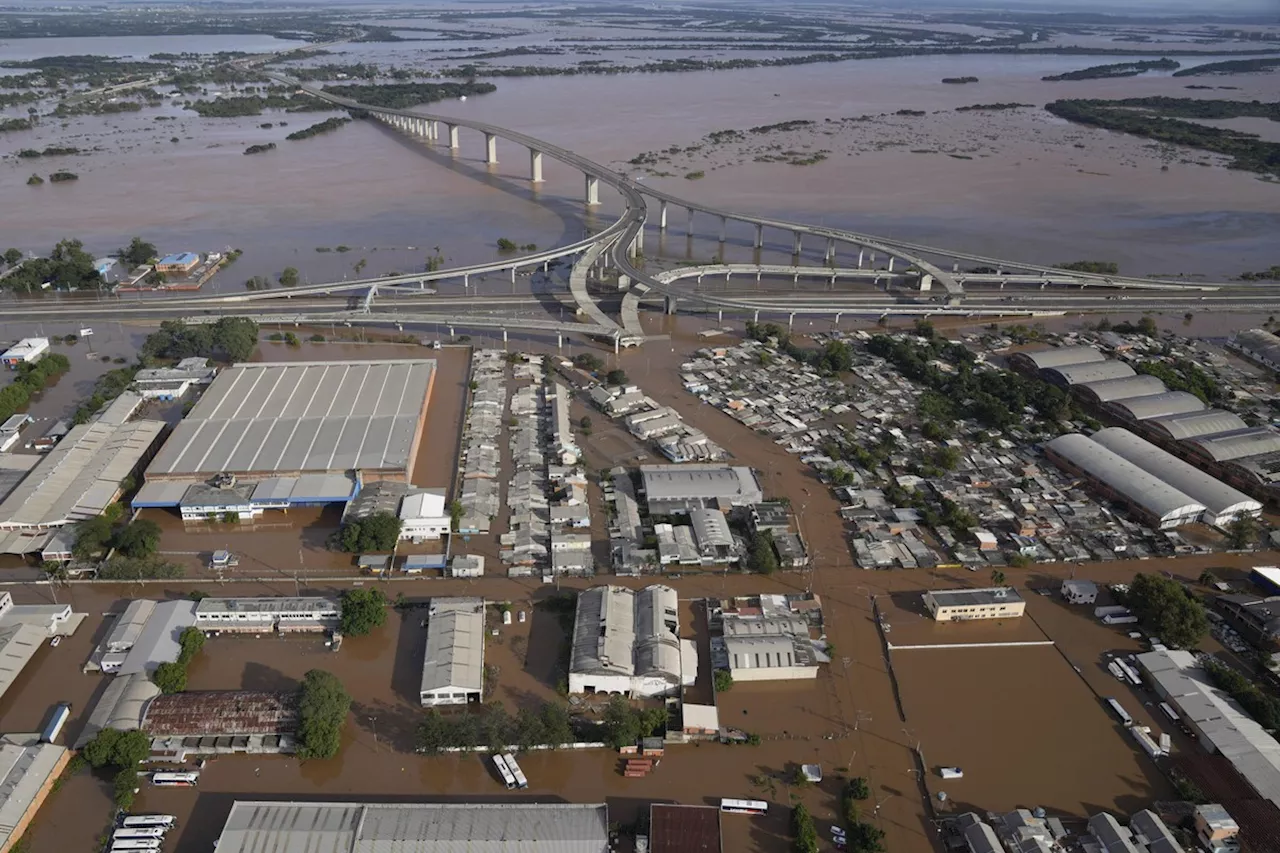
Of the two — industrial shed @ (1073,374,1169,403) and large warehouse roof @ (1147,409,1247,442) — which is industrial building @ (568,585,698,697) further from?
industrial shed @ (1073,374,1169,403)

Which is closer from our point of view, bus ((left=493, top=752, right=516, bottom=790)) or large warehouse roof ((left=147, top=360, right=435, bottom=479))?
bus ((left=493, top=752, right=516, bottom=790))

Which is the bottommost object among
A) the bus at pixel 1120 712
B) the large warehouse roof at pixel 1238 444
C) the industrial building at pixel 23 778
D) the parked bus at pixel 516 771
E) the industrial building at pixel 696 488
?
the parked bus at pixel 516 771

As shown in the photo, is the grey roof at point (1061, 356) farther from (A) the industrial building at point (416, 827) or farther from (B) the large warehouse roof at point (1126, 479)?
(A) the industrial building at point (416, 827)

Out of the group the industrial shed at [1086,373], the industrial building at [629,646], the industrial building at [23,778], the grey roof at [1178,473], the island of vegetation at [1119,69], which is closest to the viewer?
the industrial building at [23,778]

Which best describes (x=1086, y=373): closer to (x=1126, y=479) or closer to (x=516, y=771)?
(x=1126, y=479)

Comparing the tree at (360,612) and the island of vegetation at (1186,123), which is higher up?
the island of vegetation at (1186,123)

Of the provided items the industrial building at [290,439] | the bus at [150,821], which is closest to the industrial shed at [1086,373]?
the industrial building at [290,439]

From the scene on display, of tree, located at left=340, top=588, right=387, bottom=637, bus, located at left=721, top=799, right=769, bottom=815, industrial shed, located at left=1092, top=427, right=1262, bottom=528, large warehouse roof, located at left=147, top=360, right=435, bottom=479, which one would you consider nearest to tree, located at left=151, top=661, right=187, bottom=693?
tree, located at left=340, top=588, right=387, bottom=637
